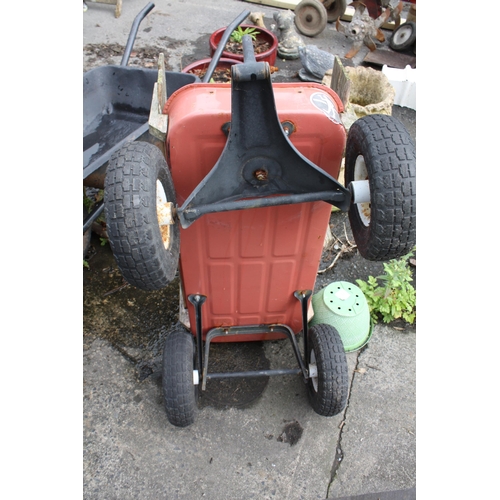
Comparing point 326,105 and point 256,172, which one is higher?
point 326,105

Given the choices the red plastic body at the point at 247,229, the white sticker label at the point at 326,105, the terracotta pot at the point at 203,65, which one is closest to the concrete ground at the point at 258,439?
the red plastic body at the point at 247,229

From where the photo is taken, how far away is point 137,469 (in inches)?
76.4

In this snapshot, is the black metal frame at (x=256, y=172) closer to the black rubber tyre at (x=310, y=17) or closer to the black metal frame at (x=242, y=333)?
the black metal frame at (x=242, y=333)

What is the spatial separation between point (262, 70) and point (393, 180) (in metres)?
0.48

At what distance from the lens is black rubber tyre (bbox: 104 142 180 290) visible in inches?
47.3

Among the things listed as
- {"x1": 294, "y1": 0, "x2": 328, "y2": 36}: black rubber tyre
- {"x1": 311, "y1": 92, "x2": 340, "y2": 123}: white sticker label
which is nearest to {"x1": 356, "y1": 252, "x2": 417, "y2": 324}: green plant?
{"x1": 311, "y1": 92, "x2": 340, "y2": 123}: white sticker label

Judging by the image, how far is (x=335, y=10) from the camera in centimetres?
558

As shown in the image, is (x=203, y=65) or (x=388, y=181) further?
(x=203, y=65)

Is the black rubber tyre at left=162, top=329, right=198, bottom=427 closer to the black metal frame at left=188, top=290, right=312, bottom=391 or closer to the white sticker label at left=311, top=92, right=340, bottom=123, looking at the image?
the black metal frame at left=188, top=290, right=312, bottom=391

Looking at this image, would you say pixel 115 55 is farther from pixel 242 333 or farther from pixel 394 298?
pixel 394 298

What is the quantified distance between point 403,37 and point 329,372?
4647 mm

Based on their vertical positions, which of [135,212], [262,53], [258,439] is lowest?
[258,439]

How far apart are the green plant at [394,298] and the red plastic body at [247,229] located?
0.59m

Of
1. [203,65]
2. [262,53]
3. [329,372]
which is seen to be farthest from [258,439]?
[262,53]
